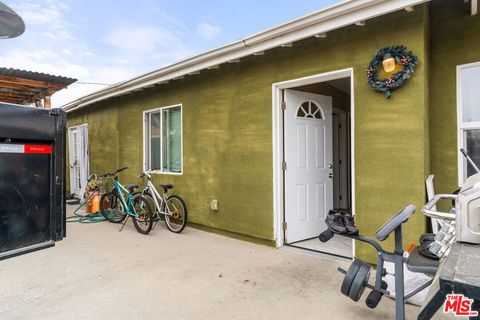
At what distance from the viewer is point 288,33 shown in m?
3.61

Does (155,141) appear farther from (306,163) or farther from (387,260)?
(387,260)

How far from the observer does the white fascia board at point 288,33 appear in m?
2.94

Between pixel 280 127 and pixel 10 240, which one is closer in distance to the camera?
pixel 10 240

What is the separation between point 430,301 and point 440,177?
2.58 m

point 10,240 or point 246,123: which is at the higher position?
point 246,123

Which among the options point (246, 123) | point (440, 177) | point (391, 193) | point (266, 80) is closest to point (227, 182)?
point (246, 123)

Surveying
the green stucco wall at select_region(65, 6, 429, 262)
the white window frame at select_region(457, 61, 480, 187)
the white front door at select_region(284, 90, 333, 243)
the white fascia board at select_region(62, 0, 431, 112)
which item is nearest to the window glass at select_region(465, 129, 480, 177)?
the white window frame at select_region(457, 61, 480, 187)

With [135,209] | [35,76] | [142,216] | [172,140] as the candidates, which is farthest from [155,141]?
[35,76]

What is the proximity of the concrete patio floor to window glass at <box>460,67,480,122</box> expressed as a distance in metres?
2.00

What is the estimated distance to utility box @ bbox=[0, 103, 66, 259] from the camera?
1.29 m

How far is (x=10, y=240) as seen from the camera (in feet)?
4.37

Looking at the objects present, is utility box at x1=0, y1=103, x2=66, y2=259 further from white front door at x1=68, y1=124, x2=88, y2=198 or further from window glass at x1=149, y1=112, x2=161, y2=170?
white front door at x1=68, y1=124, x2=88, y2=198

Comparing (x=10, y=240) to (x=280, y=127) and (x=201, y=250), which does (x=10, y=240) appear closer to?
(x=201, y=250)

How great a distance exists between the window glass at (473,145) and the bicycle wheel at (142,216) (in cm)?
421
